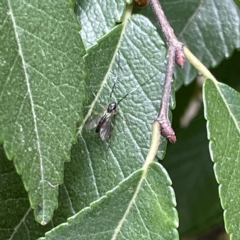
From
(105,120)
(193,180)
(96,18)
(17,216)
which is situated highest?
(96,18)

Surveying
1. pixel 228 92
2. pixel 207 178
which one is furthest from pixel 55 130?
pixel 207 178

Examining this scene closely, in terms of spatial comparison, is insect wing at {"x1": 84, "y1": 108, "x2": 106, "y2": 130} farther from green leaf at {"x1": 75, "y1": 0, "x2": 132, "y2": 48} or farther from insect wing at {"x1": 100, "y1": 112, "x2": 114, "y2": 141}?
green leaf at {"x1": 75, "y1": 0, "x2": 132, "y2": 48}

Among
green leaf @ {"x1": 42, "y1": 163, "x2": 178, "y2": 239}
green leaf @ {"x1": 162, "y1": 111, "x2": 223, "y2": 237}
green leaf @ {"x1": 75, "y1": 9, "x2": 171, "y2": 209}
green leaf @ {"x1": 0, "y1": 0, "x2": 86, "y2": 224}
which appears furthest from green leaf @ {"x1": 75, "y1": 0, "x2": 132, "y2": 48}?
green leaf @ {"x1": 162, "y1": 111, "x2": 223, "y2": 237}

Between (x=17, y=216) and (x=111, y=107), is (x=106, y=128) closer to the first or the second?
(x=111, y=107)

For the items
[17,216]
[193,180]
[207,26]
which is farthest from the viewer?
[193,180]

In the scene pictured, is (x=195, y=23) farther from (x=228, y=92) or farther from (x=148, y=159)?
(x=148, y=159)

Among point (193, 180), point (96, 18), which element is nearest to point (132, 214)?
point (96, 18)

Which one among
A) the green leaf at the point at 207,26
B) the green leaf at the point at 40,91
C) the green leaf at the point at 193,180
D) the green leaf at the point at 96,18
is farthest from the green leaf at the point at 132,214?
the green leaf at the point at 193,180
